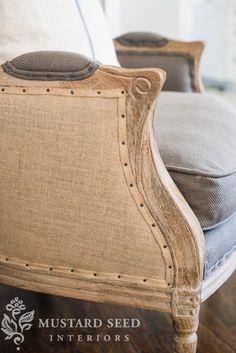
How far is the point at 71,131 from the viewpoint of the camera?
670 millimetres

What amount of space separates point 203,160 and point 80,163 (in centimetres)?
21

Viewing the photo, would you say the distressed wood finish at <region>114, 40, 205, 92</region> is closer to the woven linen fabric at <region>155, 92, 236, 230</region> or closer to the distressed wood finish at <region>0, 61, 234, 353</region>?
the woven linen fabric at <region>155, 92, 236, 230</region>

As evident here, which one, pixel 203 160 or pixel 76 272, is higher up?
pixel 203 160

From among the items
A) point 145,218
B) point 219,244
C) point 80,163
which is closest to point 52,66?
point 80,163

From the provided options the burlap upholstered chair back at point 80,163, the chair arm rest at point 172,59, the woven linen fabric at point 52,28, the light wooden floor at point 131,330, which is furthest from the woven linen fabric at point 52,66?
the chair arm rest at point 172,59

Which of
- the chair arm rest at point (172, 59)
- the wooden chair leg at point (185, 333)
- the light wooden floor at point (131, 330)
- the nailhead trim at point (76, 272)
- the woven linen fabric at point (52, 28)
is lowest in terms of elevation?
the light wooden floor at point (131, 330)

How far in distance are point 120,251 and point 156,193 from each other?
0.36 ft

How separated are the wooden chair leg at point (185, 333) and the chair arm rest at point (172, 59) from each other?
908 mm

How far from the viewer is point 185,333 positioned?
28.4 inches

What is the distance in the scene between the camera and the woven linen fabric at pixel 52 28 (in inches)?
34.7

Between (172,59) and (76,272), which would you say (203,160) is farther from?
(172,59)

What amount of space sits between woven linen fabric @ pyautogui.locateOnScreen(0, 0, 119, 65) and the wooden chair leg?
0.56 meters

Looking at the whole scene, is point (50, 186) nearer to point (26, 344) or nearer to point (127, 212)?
point (127, 212)

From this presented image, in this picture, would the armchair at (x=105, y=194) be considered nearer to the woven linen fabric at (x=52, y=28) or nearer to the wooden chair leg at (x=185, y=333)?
the wooden chair leg at (x=185, y=333)
